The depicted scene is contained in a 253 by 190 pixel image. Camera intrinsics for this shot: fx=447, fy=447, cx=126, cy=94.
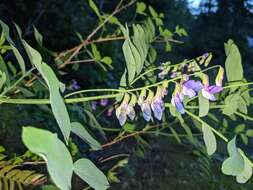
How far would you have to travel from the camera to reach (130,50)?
35 cm

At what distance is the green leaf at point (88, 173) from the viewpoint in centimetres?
28

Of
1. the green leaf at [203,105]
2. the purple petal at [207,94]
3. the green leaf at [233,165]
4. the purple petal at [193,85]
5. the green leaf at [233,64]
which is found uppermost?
the green leaf at [233,64]

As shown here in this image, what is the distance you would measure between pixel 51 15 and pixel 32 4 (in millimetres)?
180

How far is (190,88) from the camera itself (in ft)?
1.19

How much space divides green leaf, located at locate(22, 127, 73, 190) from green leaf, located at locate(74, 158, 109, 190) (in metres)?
0.05

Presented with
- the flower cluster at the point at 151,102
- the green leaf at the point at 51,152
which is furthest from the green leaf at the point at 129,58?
the green leaf at the point at 51,152

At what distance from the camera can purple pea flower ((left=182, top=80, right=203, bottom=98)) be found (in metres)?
0.36

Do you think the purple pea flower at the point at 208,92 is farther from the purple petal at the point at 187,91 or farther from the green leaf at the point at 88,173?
the green leaf at the point at 88,173

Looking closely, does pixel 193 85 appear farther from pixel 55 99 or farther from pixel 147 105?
pixel 55 99

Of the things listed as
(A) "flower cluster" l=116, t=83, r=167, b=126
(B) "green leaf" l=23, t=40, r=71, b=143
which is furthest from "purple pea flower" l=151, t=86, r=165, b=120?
A: (B) "green leaf" l=23, t=40, r=71, b=143

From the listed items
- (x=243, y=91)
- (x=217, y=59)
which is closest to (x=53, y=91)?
(x=243, y=91)

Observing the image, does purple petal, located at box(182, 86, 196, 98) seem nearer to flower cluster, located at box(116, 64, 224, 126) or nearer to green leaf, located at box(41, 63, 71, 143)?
flower cluster, located at box(116, 64, 224, 126)

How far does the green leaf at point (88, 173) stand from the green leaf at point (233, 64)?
0.16 m

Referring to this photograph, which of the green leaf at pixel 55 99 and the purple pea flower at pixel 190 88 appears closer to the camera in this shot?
the green leaf at pixel 55 99
